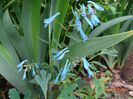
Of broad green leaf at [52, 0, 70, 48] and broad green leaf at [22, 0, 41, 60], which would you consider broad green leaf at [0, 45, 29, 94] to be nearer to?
broad green leaf at [22, 0, 41, 60]

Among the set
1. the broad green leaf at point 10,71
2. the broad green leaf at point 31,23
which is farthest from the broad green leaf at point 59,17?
the broad green leaf at point 10,71

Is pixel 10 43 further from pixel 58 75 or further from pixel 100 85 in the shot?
pixel 100 85

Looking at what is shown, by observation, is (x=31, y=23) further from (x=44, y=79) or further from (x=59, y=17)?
(x=44, y=79)

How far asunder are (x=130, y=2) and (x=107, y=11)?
224 mm

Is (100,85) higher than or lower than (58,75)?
lower

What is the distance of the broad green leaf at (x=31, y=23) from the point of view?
1.62 m

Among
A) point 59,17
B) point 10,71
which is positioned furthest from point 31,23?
point 10,71

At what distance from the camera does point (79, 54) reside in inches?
62.7

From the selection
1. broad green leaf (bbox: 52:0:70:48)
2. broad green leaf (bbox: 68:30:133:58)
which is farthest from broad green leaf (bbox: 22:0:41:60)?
broad green leaf (bbox: 68:30:133:58)

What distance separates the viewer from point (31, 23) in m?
1.66

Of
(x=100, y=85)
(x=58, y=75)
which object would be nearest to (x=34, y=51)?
(x=58, y=75)

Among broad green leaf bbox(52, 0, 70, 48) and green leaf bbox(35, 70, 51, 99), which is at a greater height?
broad green leaf bbox(52, 0, 70, 48)

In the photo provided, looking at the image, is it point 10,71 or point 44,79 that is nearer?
point 44,79

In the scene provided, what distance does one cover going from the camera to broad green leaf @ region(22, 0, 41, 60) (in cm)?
162
